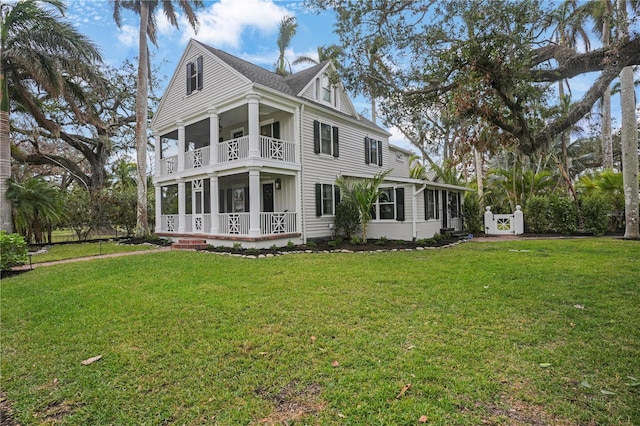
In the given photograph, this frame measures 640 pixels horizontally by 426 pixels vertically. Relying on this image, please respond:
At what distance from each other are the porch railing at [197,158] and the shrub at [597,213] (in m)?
16.8

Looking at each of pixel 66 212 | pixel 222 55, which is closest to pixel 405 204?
pixel 222 55

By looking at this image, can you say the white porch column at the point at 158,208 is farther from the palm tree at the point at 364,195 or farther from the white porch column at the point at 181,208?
the palm tree at the point at 364,195

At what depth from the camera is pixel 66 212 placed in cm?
1469

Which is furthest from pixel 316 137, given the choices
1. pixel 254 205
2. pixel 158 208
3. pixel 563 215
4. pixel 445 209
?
pixel 563 215

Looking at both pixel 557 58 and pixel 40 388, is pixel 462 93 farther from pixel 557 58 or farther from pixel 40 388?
pixel 40 388

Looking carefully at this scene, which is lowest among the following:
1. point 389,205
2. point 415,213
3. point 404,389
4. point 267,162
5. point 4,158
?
point 404,389

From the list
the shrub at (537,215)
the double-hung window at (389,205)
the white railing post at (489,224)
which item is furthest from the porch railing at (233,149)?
the shrub at (537,215)

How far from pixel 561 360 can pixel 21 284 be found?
9.54 m

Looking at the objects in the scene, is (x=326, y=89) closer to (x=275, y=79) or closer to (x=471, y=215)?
(x=275, y=79)

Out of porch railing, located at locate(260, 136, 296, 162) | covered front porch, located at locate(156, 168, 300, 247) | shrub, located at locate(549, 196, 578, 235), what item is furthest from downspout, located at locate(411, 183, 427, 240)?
shrub, located at locate(549, 196, 578, 235)

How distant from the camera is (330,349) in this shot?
136 inches

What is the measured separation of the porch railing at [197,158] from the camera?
550 inches

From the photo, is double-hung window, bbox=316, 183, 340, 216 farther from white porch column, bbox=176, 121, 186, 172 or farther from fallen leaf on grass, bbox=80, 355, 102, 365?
fallen leaf on grass, bbox=80, 355, 102, 365

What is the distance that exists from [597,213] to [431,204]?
7214 millimetres
